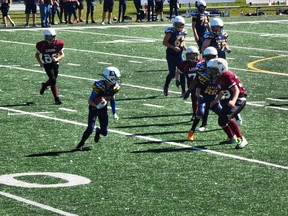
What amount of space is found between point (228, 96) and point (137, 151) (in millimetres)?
1933

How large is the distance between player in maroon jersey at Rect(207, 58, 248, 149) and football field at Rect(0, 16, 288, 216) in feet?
0.95

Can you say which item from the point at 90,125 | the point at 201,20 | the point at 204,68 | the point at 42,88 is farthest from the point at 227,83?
the point at 201,20

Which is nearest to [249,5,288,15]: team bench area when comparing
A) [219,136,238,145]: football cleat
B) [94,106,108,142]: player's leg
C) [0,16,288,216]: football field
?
[0,16,288,216]: football field

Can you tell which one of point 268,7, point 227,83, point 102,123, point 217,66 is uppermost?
point 217,66

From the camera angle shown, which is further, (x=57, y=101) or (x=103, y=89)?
(x=57, y=101)

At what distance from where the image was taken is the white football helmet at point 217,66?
17.8 metres

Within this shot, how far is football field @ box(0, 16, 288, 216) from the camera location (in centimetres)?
1390

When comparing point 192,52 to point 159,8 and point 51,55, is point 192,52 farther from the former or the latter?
point 159,8

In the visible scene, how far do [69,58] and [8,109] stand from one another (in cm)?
1014

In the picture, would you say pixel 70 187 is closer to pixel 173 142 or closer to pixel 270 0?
pixel 173 142

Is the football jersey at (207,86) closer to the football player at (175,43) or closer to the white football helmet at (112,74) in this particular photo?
the white football helmet at (112,74)

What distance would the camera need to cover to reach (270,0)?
55.1 metres

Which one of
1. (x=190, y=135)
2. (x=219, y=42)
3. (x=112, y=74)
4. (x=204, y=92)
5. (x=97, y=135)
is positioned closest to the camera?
(x=112, y=74)

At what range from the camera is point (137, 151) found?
1761cm
